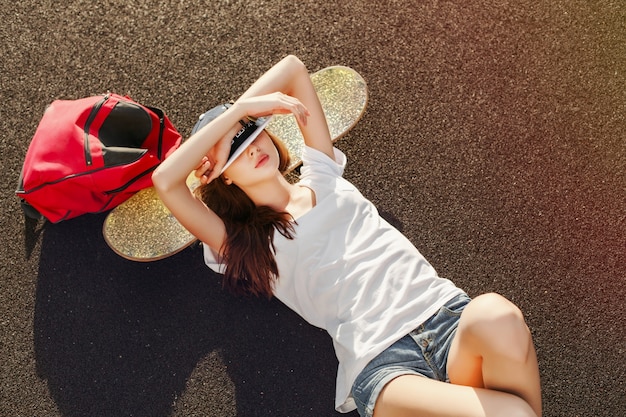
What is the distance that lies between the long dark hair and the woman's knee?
0.61 m

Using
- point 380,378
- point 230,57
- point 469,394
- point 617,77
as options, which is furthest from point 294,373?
point 617,77

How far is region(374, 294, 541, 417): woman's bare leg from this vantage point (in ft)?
5.63

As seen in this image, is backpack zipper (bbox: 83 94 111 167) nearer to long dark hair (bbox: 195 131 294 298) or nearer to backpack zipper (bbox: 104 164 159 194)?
backpack zipper (bbox: 104 164 159 194)

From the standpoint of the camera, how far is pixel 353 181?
94.3 inches

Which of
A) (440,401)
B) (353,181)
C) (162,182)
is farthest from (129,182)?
(440,401)

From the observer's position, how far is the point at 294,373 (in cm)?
227

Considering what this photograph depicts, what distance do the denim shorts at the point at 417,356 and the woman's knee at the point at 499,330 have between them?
0.47ft

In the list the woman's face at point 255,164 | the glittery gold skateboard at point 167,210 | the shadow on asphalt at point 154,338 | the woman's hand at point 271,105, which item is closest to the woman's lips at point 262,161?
the woman's face at point 255,164

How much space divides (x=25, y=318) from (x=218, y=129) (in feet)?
3.53

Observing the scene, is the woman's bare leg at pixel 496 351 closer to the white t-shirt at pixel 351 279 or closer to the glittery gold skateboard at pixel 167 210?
the white t-shirt at pixel 351 279

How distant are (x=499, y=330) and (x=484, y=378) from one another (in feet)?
0.54

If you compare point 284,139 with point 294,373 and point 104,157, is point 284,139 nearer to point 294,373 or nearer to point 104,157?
point 104,157

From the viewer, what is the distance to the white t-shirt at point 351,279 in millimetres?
1904

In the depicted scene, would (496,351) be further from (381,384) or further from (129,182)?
(129,182)
